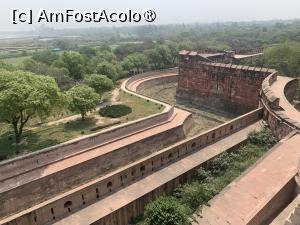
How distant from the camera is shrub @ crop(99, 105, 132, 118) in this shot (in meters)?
22.0

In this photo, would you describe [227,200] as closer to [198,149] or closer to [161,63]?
[198,149]

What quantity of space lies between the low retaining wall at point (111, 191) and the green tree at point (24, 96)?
5846mm

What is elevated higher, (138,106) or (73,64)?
(73,64)

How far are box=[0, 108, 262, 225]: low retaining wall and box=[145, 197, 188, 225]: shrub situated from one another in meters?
1.55

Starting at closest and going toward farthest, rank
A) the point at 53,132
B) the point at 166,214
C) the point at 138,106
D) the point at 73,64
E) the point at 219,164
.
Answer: the point at 166,214, the point at 219,164, the point at 53,132, the point at 138,106, the point at 73,64

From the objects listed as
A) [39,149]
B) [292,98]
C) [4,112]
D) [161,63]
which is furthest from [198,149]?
[161,63]

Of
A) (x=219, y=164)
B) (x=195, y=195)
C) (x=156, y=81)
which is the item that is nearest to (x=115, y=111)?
(x=219, y=164)

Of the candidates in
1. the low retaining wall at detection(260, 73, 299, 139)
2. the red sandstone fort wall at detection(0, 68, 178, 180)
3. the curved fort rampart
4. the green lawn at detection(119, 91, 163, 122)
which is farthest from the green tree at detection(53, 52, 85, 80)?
the low retaining wall at detection(260, 73, 299, 139)

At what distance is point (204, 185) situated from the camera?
12914mm

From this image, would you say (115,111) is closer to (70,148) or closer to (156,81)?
(70,148)

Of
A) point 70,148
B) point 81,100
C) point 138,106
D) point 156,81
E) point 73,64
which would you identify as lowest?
point 70,148

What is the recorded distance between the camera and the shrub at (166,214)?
1011 cm

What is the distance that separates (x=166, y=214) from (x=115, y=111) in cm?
1328

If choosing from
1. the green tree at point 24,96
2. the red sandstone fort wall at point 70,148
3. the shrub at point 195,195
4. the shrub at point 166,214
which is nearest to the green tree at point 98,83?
the red sandstone fort wall at point 70,148
